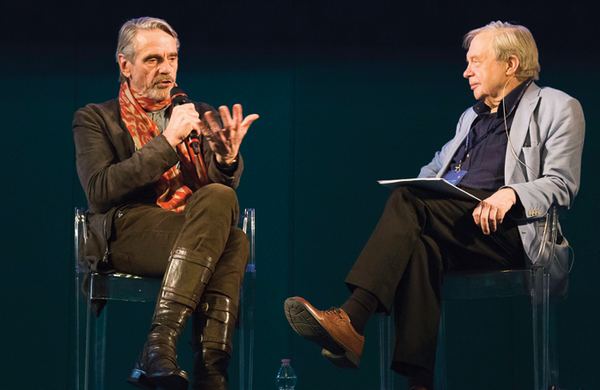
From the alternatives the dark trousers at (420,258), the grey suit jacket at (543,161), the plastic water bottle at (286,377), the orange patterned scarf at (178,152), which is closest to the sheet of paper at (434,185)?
the dark trousers at (420,258)

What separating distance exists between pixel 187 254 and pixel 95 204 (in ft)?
1.56

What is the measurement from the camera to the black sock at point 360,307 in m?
1.82

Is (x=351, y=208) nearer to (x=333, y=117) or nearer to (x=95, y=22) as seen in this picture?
(x=333, y=117)

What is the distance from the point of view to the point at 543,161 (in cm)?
218

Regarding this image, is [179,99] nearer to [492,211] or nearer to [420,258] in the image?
[420,258]

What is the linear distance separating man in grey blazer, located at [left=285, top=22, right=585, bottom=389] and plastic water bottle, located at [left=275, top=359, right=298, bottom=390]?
1156 millimetres

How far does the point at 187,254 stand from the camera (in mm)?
1726

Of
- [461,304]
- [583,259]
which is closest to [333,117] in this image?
[461,304]

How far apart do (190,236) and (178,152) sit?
507mm

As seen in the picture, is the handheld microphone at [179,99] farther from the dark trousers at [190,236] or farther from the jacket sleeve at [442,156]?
the jacket sleeve at [442,156]

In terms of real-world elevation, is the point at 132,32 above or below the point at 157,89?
above

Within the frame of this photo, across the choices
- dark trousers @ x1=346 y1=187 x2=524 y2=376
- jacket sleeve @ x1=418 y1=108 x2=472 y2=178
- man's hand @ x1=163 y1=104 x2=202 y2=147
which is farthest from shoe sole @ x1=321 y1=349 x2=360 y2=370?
jacket sleeve @ x1=418 y1=108 x2=472 y2=178

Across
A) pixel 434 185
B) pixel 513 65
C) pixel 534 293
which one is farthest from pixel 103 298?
pixel 513 65

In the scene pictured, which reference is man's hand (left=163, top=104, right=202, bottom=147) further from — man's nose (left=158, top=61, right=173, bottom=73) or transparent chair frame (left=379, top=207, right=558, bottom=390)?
transparent chair frame (left=379, top=207, right=558, bottom=390)
